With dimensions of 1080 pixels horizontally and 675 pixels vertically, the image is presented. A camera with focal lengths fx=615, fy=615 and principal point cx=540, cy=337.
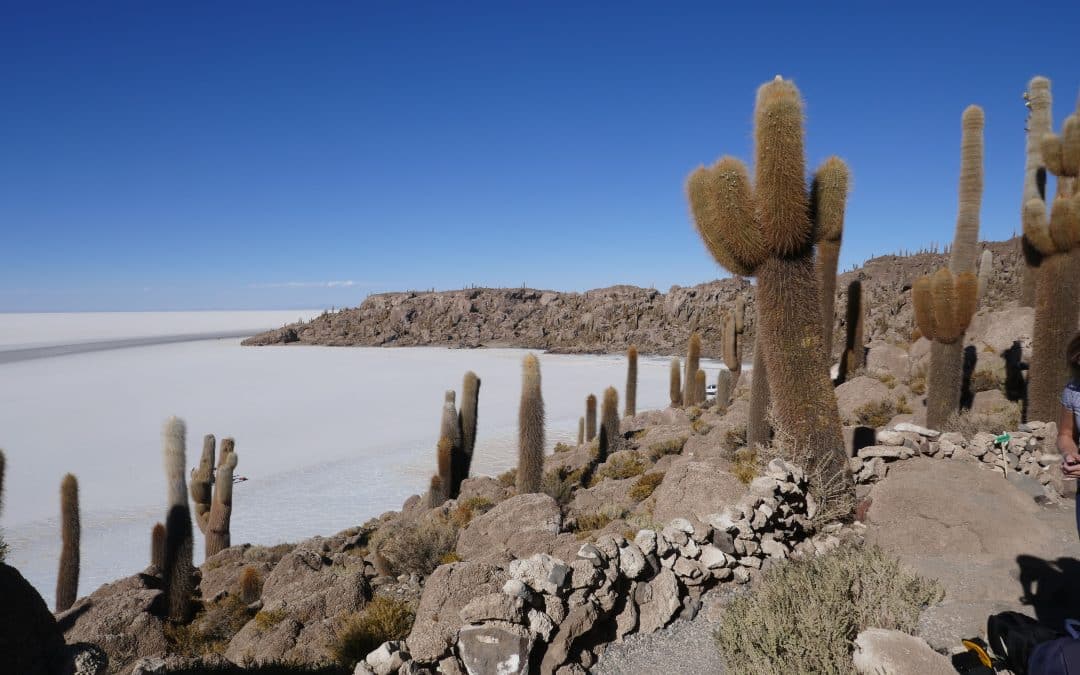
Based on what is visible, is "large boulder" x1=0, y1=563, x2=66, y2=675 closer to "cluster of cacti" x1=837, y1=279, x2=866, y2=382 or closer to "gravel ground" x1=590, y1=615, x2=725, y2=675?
"gravel ground" x1=590, y1=615, x2=725, y2=675

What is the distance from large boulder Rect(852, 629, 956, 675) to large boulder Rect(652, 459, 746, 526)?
9.63ft

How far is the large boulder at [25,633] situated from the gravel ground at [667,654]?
143 inches

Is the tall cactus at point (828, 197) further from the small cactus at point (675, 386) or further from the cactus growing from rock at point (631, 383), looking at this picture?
the small cactus at point (675, 386)

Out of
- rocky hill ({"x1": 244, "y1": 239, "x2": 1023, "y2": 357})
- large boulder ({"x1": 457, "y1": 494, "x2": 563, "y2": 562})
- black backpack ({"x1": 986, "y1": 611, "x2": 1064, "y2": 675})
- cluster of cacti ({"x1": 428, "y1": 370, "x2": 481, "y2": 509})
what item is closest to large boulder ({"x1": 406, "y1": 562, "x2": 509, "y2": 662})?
large boulder ({"x1": 457, "y1": 494, "x2": 563, "y2": 562})

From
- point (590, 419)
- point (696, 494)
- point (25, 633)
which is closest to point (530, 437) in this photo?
point (696, 494)

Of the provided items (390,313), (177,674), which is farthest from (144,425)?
(390,313)

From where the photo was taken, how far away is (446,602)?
4.88m

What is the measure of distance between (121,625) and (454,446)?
8.26m

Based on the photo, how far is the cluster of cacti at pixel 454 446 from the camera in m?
14.3

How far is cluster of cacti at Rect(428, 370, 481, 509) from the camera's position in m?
14.3

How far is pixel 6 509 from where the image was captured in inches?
672

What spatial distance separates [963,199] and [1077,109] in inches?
103

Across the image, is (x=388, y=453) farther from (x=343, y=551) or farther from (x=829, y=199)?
(x=829, y=199)

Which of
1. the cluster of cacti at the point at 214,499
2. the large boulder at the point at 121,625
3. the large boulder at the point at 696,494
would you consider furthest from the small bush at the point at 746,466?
the cluster of cacti at the point at 214,499
